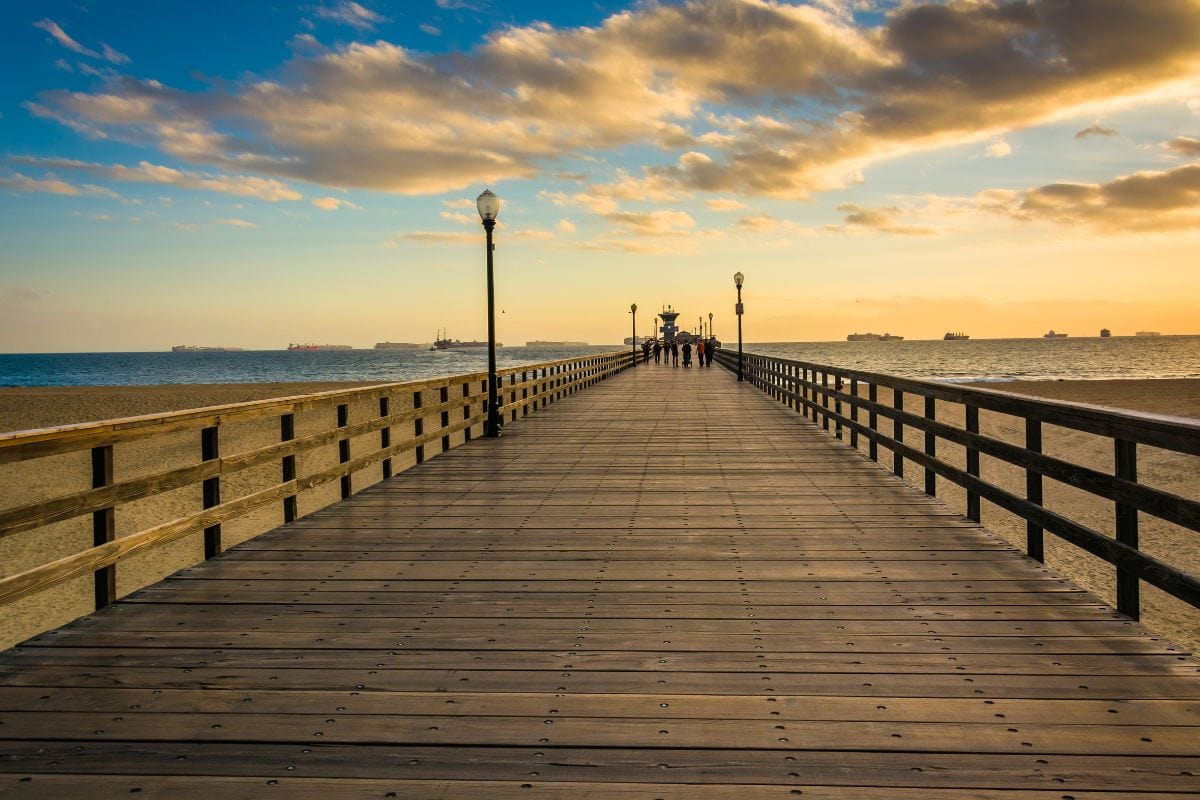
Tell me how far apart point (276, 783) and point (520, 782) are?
0.88 metres

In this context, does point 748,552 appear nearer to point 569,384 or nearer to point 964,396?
point 964,396

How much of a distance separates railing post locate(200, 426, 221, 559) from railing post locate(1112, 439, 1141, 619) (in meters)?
5.75

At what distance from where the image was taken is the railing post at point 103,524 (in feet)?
16.4

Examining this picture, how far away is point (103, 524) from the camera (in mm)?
5027

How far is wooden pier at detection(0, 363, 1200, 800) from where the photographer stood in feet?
10.2

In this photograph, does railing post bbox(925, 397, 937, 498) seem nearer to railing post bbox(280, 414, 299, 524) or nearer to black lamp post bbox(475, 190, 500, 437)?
railing post bbox(280, 414, 299, 524)

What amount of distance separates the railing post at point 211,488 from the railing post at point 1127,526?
226 inches

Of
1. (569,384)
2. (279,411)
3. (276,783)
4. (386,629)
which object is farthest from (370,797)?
(569,384)

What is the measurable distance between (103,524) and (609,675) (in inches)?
126

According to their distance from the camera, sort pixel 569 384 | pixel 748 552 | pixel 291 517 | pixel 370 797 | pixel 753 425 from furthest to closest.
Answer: pixel 569 384, pixel 753 425, pixel 291 517, pixel 748 552, pixel 370 797

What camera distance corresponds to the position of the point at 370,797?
2979 mm

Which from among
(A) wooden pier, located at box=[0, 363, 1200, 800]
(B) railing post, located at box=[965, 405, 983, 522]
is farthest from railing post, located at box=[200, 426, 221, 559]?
(B) railing post, located at box=[965, 405, 983, 522]

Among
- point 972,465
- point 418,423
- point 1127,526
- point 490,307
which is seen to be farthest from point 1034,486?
point 490,307

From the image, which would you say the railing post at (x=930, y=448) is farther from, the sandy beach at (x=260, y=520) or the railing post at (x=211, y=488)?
the railing post at (x=211, y=488)
